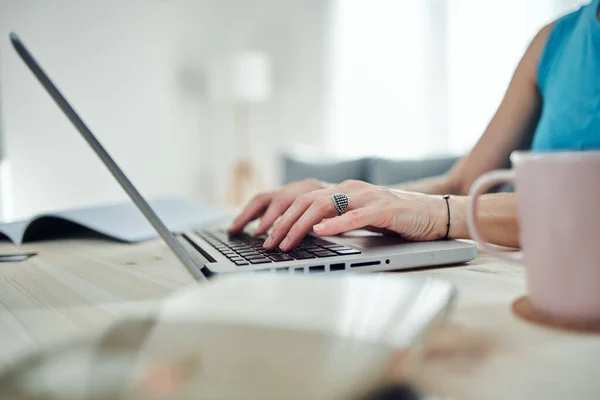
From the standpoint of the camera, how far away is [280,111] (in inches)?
171

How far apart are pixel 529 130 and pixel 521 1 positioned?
2.31 metres

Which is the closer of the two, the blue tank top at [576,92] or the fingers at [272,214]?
the fingers at [272,214]

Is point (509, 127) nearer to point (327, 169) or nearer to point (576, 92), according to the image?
point (576, 92)

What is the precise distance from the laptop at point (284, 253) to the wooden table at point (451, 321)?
2cm

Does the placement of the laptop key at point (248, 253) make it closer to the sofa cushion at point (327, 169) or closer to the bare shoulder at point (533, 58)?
the bare shoulder at point (533, 58)

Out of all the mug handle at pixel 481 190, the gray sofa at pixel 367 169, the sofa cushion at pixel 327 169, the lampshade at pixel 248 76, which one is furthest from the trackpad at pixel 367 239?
the lampshade at pixel 248 76

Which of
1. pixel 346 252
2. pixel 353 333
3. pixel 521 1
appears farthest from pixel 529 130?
pixel 521 1

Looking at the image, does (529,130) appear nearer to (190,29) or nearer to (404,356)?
(404,356)

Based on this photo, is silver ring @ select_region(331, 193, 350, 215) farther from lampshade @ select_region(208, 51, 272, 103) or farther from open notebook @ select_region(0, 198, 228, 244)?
lampshade @ select_region(208, 51, 272, 103)

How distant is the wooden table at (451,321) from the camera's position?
10.7 inches

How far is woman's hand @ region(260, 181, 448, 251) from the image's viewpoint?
0.61 meters

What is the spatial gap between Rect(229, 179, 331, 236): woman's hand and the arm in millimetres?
368

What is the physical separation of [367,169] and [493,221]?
63.0 inches

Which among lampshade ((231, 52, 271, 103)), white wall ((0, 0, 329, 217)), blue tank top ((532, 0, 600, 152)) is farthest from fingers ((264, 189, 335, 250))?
white wall ((0, 0, 329, 217))
